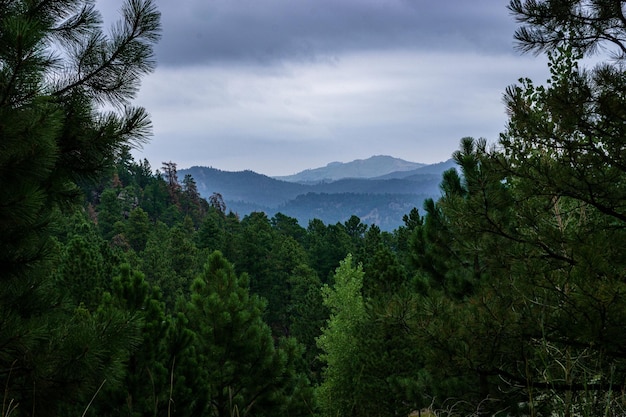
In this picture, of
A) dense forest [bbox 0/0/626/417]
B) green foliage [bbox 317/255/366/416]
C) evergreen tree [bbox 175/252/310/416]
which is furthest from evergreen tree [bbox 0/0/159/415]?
green foliage [bbox 317/255/366/416]

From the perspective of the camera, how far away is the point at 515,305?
7.32 metres

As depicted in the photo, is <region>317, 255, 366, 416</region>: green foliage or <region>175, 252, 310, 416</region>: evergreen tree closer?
<region>175, 252, 310, 416</region>: evergreen tree

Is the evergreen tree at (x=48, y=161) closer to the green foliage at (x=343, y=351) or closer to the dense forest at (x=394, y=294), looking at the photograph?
the dense forest at (x=394, y=294)

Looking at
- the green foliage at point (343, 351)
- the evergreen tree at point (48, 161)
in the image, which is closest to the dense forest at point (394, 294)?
the evergreen tree at point (48, 161)

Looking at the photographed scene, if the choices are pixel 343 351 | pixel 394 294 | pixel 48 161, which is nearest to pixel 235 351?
pixel 394 294

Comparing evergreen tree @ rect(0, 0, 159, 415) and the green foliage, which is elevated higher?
evergreen tree @ rect(0, 0, 159, 415)

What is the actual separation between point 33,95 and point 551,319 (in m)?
6.62

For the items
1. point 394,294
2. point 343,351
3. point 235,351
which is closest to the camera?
point 394,294

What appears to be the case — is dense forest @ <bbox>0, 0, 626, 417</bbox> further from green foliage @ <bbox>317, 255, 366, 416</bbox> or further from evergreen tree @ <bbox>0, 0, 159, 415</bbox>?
green foliage @ <bbox>317, 255, 366, 416</bbox>

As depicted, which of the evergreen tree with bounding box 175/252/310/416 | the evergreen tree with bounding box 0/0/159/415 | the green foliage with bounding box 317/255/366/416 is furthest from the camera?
the green foliage with bounding box 317/255/366/416

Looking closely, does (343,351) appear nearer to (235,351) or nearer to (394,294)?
(235,351)

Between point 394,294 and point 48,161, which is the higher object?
point 48,161

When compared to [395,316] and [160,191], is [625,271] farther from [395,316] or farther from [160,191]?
[160,191]

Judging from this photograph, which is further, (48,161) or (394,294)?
(394,294)
